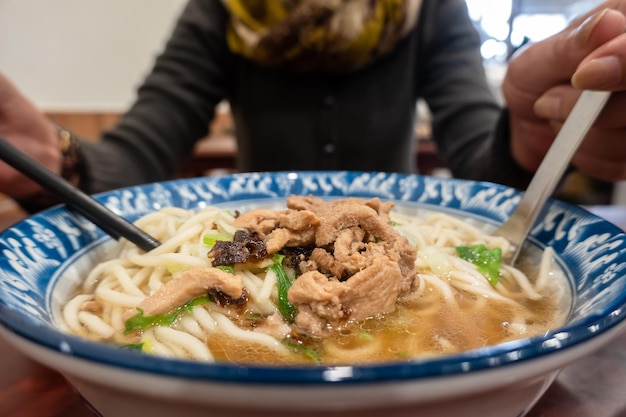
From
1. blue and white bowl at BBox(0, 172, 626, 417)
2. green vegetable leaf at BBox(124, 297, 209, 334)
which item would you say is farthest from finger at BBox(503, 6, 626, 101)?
green vegetable leaf at BBox(124, 297, 209, 334)

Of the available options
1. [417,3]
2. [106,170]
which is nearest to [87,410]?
[106,170]

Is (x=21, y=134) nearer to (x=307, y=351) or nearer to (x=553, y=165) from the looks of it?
(x=307, y=351)

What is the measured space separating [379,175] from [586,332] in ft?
2.98

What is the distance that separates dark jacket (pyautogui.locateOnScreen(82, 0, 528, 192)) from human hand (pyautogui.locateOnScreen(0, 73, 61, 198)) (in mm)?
820

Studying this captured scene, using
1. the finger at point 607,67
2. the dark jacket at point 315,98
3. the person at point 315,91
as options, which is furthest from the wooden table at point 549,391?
the dark jacket at point 315,98

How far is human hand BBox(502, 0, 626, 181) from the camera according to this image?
85cm

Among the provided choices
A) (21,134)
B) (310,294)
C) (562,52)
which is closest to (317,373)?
(310,294)

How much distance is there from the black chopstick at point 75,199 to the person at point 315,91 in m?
0.74

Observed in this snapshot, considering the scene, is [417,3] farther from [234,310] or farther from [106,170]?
[234,310]

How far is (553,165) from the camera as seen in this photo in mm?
991

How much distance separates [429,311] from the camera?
34.8 inches

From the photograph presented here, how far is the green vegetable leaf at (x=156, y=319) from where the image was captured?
785mm

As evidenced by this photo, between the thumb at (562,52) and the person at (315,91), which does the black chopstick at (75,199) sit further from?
the thumb at (562,52)

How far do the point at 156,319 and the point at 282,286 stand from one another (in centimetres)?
22
